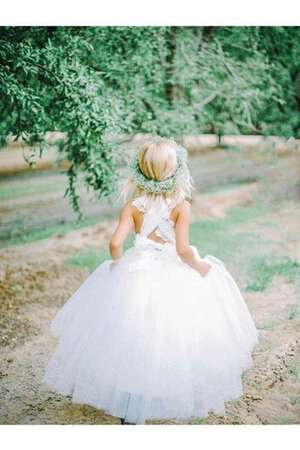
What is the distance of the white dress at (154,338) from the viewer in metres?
2.84

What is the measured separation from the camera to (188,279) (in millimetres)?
2920

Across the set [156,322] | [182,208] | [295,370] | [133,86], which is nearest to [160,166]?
[182,208]

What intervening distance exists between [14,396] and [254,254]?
6.84ft

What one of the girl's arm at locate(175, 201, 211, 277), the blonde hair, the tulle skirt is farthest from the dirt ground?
→ the blonde hair

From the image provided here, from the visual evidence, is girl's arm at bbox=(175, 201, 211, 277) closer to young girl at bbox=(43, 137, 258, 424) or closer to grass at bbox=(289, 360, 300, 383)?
young girl at bbox=(43, 137, 258, 424)

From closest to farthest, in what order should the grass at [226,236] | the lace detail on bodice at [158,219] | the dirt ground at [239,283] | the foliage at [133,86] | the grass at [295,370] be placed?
the lace detail on bodice at [158,219] < the dirt ground at [239,283] < the grass at [295,370] < the foliage at [133,86] < the grass at [226,236]

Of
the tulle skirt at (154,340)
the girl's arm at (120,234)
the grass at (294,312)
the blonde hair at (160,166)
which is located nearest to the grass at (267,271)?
the grass at (294,312)

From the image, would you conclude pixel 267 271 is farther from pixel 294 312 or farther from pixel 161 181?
pixel 161 181

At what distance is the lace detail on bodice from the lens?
9.55 feet

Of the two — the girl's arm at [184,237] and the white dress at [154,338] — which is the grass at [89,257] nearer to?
the white dress at [154,338]

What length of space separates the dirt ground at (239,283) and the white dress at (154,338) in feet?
1.11

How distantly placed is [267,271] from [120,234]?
1647 millimetres
